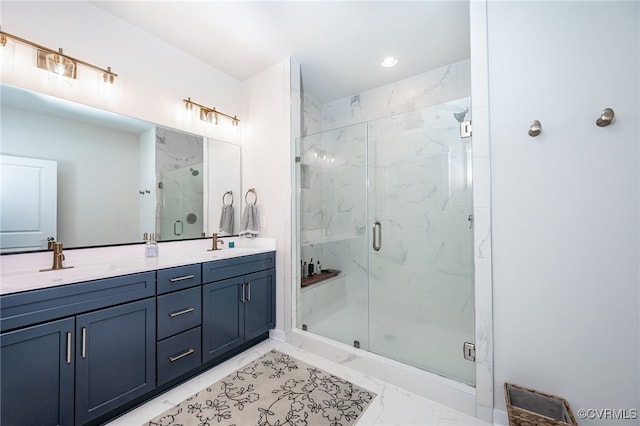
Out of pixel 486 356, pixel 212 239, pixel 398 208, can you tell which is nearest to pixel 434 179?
pixel 398 208

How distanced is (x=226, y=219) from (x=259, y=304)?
0.91m

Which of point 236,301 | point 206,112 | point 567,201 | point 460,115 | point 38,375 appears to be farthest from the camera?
point 206,112

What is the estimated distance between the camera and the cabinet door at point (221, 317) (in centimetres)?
188

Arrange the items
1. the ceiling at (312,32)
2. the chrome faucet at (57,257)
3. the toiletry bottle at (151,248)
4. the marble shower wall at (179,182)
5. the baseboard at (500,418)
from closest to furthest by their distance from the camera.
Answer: the baseboard at (500,418), the chrome faucet at (57,257), the ceiling at (312,32), the toiletry bottle at (151,248), the marble shower wall at (179,182)

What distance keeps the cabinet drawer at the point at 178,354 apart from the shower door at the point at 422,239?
4.37 ft

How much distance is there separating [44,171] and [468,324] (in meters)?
2.91

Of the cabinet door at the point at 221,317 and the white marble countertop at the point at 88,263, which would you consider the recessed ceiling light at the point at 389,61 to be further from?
the cabinet door at the point at 221,317

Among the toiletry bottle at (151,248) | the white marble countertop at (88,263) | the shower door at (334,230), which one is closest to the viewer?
the white marble countertop at (88,263)

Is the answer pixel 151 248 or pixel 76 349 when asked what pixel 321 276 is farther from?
pixel 76 349

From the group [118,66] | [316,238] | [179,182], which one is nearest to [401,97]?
[316,238]

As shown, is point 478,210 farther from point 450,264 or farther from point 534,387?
point 534,387

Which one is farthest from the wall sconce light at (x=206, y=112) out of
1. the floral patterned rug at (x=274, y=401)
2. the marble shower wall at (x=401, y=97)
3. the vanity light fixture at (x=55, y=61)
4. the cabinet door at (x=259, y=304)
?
the floral patterned rug at (x=274, y=401)

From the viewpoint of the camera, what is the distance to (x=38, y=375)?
3.87 feet

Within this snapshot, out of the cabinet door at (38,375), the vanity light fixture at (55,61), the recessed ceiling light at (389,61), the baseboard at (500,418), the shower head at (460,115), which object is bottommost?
the baseboard at (500,418)
